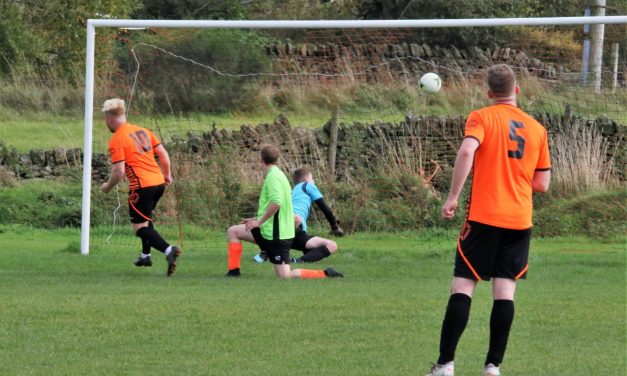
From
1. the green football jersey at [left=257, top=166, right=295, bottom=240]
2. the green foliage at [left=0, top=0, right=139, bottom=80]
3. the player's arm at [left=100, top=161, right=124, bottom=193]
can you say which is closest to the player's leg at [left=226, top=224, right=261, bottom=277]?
the green football jersey at [left=257, top=166, right=295, bottom=240]

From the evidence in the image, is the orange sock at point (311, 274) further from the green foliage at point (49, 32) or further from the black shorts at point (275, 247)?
the green foliage at point (49, 32)

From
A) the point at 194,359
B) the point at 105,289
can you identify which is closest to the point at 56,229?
the point at 105,289

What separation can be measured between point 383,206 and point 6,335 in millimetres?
9396

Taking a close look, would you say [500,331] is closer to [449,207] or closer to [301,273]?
[449,207]

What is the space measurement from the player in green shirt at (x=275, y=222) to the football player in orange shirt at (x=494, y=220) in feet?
15.4

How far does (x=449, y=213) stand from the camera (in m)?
6.88

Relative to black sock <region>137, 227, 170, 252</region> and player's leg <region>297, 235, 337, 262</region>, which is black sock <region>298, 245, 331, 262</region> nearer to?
player's leg <region>297, 235, 337, 262</region>

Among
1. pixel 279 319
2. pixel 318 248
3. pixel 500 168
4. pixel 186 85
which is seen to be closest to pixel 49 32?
pixel 186 85

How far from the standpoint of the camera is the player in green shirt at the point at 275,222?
1152cm

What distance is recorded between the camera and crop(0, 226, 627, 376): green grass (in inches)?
295

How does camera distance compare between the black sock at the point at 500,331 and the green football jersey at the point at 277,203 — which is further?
the green football jersey at the point at 277,203

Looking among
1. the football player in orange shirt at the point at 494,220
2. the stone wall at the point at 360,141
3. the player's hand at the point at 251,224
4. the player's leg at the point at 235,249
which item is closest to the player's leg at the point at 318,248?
the player's leg at the point at 235,249

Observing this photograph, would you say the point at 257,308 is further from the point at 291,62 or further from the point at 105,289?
the point at 291,62

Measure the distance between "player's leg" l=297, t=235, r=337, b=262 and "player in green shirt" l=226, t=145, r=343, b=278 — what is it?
1152 mm
